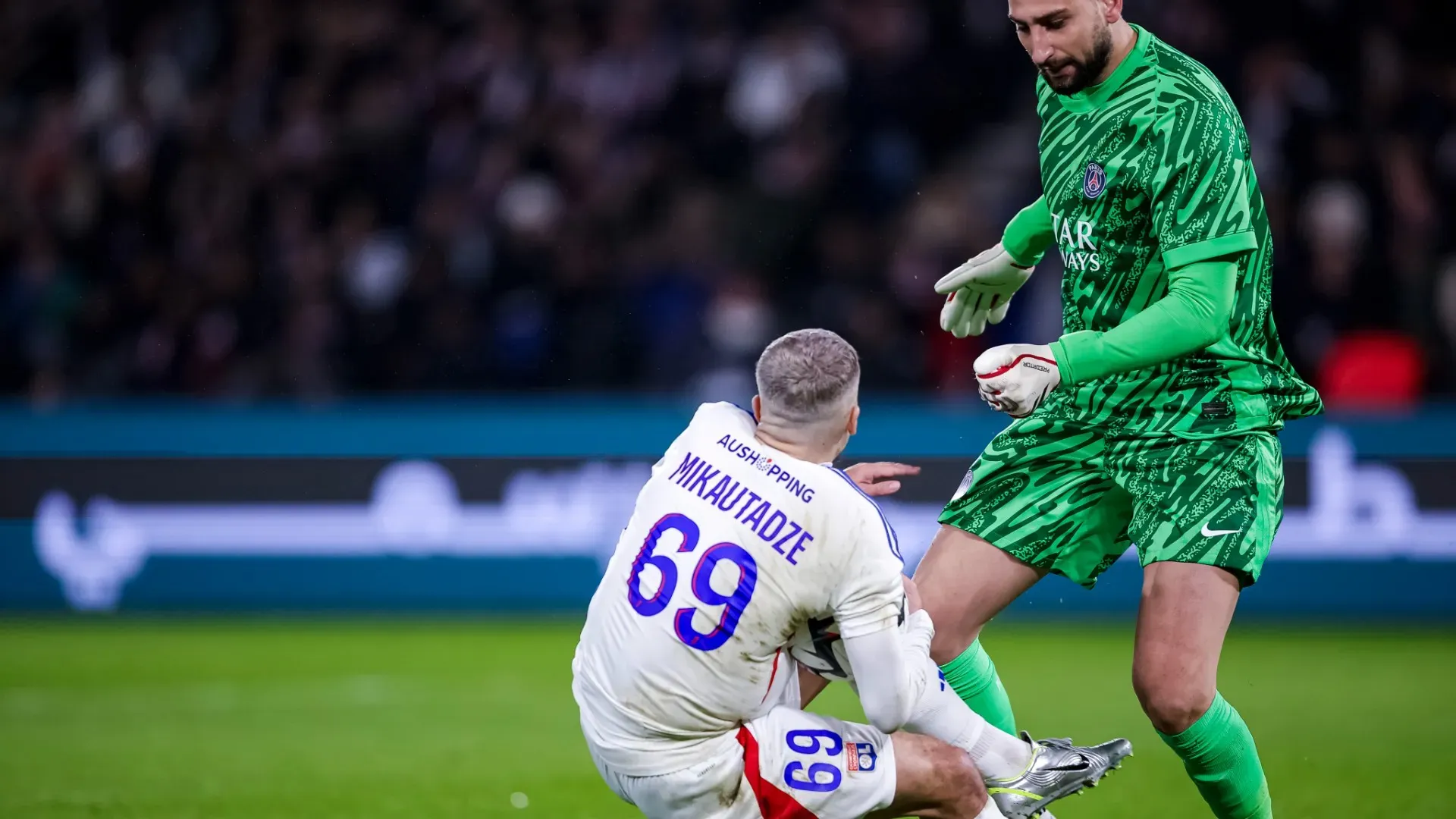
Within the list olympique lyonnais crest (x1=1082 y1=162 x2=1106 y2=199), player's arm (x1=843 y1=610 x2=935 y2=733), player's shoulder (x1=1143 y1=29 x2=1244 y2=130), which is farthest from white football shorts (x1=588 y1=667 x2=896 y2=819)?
player's shoulder (x1=1143 y1=29 x2=1244 y2=130)

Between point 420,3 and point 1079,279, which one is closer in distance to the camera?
point 1079,279

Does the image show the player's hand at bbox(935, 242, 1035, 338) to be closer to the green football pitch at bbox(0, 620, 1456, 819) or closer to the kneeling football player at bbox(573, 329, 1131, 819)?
the kneeling football player at bbox(573, 329, 1131, 819)

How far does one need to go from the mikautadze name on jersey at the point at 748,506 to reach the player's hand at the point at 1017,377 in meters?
0.67

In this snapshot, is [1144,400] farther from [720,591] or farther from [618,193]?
[618,193]

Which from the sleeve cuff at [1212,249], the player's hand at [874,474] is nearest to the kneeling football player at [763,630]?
the player's hand at [874,474]

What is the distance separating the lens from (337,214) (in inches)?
563

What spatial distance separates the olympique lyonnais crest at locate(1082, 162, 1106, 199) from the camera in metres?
5.08

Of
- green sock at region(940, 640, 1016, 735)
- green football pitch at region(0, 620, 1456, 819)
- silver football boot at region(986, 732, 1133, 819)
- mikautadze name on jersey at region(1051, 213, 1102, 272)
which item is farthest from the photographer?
green football pitch at region(0, 620, 1456, 819)

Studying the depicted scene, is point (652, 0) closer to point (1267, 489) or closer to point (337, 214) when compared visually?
point (337, 214)

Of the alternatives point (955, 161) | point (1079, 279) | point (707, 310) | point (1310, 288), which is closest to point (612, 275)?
point (707, 310)

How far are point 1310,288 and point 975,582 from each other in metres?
7.29

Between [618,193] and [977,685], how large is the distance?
29.3 ft

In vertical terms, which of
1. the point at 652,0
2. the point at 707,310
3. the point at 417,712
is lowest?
the point at 417,712

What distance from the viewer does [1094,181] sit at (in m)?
5.11
